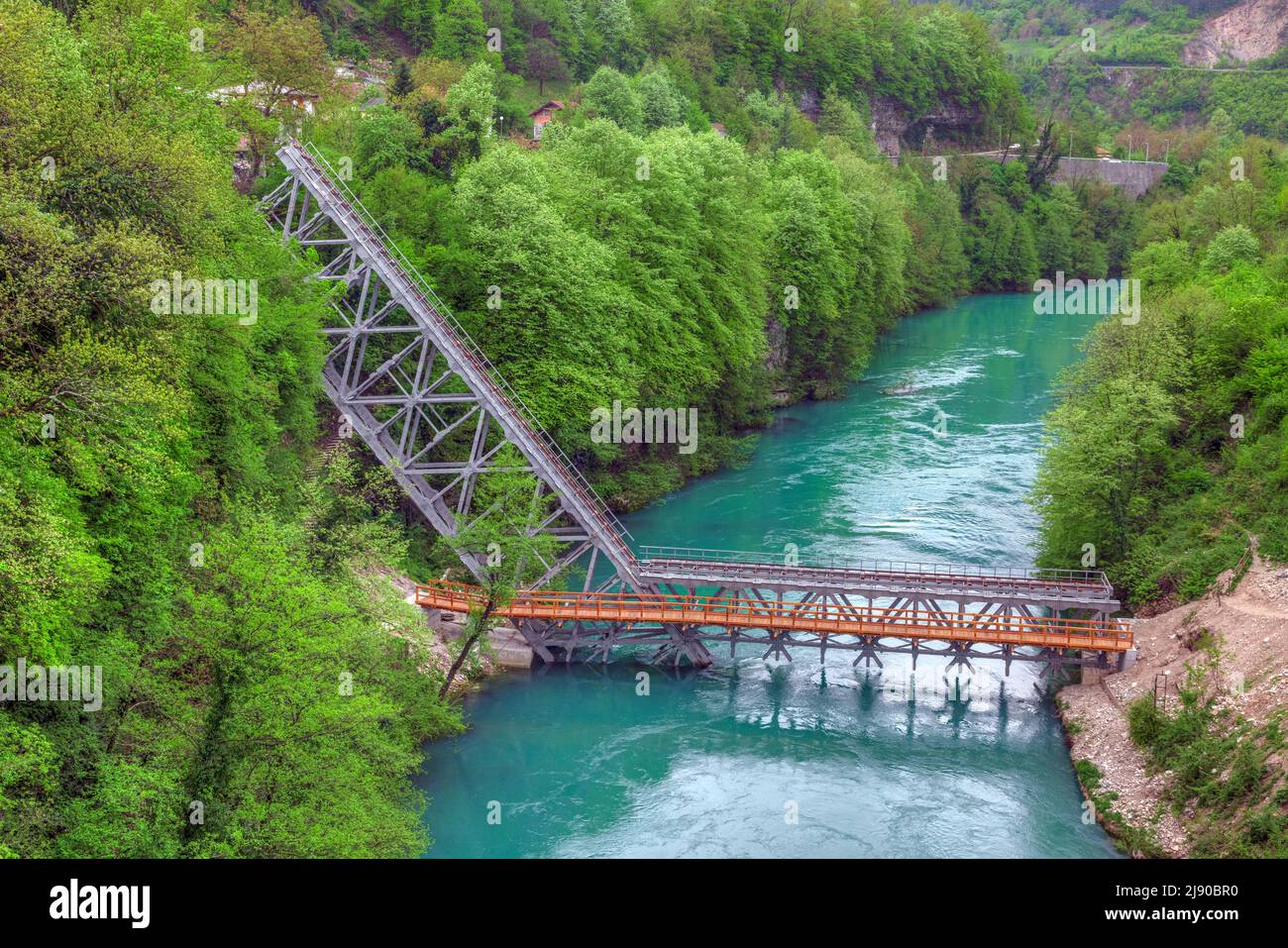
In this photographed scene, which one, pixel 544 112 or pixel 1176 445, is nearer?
pixel 1176 445

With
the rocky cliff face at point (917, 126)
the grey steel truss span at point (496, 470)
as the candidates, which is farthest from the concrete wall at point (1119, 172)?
the grey steel truss span at point (496, 470)

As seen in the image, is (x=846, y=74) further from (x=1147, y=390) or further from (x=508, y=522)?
(x=508, y=522)

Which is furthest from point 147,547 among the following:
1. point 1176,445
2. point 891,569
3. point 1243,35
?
point 1243,35

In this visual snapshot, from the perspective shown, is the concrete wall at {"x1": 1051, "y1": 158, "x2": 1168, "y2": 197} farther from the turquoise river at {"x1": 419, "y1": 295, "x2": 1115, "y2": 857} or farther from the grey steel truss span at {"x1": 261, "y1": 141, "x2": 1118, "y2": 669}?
the grey steel truss span at {"x1": 261, "y1": 141, "x2": 1118, "y2": 669}

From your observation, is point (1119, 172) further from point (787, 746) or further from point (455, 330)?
point (787, 746)

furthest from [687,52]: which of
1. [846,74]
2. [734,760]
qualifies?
[734,760]

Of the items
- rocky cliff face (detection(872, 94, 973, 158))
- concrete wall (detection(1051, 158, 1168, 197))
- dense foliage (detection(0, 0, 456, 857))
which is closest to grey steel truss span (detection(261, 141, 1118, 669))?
dense foliage (detection(0, 0, 456, 857))
